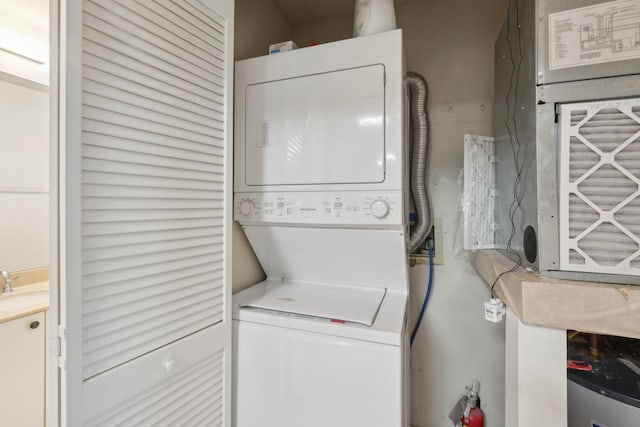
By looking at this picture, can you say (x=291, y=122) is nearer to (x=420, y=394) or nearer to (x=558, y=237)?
(x=558, y=237)

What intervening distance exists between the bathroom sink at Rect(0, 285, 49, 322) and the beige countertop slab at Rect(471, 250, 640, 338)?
2.63 meters

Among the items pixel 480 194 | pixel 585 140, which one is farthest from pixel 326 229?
pixel 585 140

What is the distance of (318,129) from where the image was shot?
57.7 inches

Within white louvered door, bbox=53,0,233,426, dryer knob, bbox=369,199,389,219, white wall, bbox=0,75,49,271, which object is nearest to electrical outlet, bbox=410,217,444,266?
dryer knob, bbox=369,199,389,219

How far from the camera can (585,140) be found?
101cm

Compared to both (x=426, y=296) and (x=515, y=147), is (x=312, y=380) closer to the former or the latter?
(x=426, y=296)

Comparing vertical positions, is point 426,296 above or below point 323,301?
below

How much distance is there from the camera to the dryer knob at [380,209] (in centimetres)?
133

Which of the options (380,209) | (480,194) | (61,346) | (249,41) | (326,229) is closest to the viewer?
(61,346)

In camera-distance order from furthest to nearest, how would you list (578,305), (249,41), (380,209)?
1. (249,41)
2. (380,209)
3. (578,305)

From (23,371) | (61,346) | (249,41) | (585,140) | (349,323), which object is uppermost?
(249,41)

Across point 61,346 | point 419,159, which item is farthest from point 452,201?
point 61,346

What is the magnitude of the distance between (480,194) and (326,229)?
0.96 meters

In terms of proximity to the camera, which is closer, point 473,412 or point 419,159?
point 473,412
